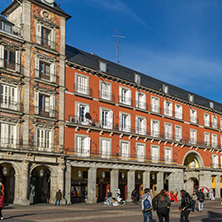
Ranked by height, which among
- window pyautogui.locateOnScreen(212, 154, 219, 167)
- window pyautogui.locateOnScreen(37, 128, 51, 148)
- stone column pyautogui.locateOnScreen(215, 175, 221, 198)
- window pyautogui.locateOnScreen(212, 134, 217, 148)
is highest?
window pyautogui.locateOnScreen(212, 134, 217, 148)

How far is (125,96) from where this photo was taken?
1820 inches

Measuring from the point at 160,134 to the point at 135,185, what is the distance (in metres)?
8.02

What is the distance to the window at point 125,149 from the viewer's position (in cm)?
4450

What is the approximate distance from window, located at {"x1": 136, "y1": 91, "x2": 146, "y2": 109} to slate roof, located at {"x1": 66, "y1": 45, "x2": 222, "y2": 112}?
1731mm

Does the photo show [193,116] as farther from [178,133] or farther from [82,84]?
[82,84]

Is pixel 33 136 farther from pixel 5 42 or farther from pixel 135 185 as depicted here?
pixel 135 185

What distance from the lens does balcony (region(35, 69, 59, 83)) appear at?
36.2m

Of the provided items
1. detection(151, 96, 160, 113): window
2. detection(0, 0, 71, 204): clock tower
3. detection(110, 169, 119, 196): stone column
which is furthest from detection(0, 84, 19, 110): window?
detection(151, 96, 160, 113): window

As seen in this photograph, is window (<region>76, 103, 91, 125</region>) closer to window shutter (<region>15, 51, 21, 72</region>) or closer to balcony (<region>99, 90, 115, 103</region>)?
balcony (<region>99, 90, 115, 103</region>)

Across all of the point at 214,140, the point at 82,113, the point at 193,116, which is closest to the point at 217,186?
the point at 214,140

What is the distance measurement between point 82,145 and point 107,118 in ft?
17.2

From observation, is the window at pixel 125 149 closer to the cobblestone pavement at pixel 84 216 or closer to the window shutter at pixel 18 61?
the window shutter at pixel 18 61

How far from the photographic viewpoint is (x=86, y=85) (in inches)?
1622

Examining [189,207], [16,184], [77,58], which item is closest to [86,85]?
[77,58]
